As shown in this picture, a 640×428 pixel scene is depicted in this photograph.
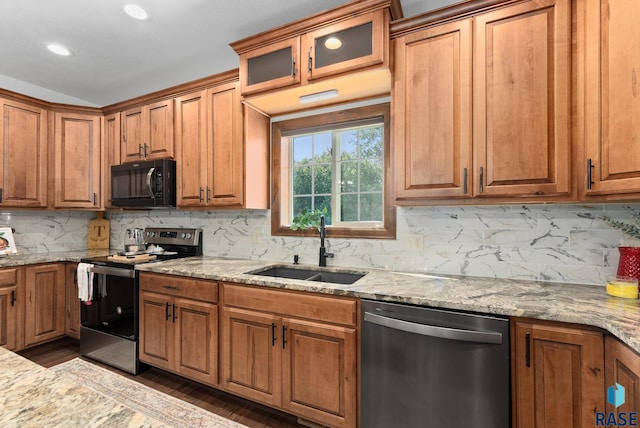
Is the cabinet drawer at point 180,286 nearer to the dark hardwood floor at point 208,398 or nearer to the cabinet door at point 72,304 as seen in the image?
the dark hardwood floor at point 208,398

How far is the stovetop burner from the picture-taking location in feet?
9.04

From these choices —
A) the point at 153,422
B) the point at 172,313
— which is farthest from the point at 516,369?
the point at 172,313

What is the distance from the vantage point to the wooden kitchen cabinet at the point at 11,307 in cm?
270

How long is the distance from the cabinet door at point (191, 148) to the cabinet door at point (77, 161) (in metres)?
1.26

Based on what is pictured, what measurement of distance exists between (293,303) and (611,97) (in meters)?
1.89

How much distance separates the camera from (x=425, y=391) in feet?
4.86

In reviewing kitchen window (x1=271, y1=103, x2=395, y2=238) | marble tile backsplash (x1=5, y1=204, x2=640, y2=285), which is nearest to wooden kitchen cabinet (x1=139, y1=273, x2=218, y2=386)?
marble tile backsplash (x1=5, y1=204, x2=640, y2=285)

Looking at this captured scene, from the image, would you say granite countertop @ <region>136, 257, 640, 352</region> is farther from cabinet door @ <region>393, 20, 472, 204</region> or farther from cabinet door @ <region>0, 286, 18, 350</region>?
cabinet door @ <region>0, 286, 18, 350</region>

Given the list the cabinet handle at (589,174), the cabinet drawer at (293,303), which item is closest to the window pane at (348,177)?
the cabinet drawer at (293,303)

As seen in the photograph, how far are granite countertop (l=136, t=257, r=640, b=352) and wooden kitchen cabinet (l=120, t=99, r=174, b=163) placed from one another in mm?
1304

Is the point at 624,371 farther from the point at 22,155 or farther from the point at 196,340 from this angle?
the point at 22,155

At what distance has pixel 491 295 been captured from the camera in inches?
61.4

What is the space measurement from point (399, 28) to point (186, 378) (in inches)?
116

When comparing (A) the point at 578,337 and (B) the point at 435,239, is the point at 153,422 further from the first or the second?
(B) the point at 435,239
